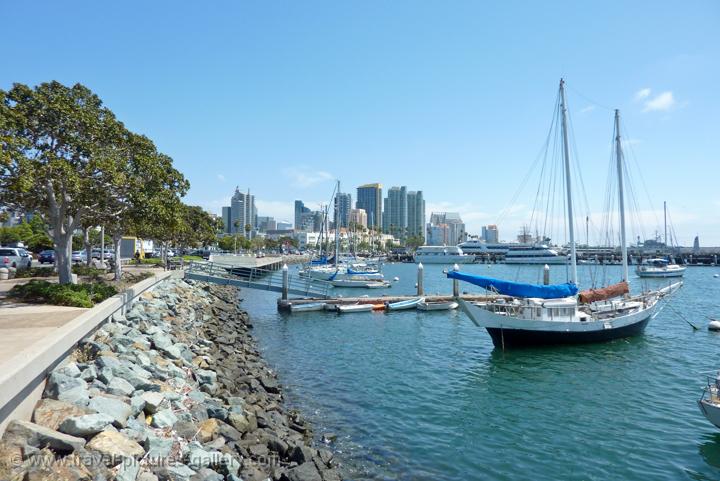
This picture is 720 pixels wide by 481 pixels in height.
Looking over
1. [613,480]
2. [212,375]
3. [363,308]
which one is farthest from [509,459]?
[363,308]

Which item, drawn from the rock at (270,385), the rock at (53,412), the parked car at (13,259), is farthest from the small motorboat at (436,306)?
the rock at (53,412)

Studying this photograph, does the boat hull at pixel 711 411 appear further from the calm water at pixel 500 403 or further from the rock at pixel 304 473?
the rock at pixel 304 473

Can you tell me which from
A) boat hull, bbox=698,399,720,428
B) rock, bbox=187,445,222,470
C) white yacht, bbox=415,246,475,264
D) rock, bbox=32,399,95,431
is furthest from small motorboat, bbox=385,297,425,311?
white yacht, bbox=415,246,475,264

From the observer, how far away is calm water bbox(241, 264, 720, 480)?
473 inches

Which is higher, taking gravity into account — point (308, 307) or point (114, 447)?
point (114, 447)

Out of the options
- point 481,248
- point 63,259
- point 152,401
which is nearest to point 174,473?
point 152,401

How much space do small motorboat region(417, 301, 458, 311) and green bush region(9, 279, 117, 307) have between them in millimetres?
25314

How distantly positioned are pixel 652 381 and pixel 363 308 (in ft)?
73.9

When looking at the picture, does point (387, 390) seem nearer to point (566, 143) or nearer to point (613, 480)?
point (613, 480)

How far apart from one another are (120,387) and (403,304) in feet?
102

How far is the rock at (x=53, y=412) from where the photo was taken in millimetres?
8133

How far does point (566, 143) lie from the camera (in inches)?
1195

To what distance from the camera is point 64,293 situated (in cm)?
1741

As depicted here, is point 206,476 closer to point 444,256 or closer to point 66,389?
point 66,389
